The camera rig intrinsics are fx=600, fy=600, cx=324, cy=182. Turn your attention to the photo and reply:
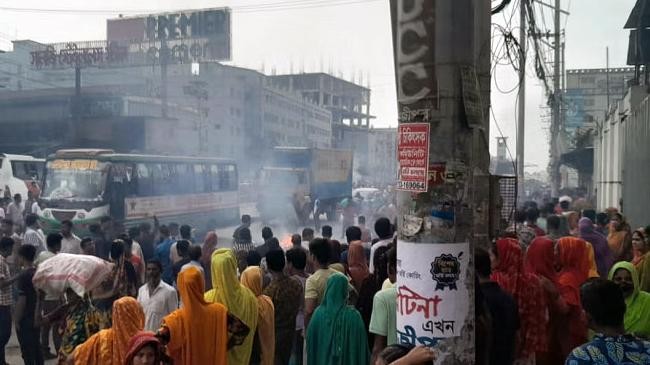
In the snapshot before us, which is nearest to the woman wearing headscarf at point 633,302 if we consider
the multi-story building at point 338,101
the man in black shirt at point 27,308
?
the man in black shirt at point 27,308

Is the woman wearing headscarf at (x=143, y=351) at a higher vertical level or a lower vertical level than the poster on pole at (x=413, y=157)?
lower

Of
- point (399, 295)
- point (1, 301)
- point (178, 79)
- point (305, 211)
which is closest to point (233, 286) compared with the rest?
point (399, 295)

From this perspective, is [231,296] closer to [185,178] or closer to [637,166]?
[637,166]

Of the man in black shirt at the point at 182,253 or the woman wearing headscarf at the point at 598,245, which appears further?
the woman wearing headscarf at the point at 598,245

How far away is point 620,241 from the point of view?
821 cm

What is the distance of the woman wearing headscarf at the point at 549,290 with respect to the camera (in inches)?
190

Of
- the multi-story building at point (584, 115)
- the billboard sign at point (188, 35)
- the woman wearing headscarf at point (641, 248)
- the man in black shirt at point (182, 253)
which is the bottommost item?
the man in black shirt at point (182, 253)

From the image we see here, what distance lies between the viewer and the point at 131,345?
3.22 meters

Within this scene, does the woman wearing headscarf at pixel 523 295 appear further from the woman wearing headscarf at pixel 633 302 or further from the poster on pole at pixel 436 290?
the poster on pole at pixel 436 290

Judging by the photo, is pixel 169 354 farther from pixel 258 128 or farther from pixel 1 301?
pixel 258 128

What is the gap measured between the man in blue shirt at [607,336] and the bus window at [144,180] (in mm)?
15852

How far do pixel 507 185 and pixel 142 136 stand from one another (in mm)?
36434

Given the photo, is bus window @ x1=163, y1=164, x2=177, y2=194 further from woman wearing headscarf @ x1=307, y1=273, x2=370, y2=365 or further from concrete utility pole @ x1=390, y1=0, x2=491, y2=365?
concrete utility pole @ x1=390, y1=0, x2=491, y2=365

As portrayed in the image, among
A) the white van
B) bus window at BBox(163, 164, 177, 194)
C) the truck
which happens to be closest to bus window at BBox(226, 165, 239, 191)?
the truck
